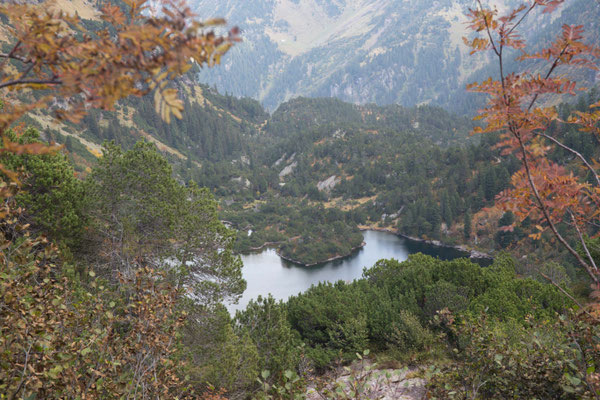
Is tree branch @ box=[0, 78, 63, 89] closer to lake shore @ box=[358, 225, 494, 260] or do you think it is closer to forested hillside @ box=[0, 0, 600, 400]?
forested hillside @ box=[0, 0, 600, 400]

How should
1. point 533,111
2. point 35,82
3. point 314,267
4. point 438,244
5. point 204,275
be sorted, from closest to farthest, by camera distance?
1. point 35,82
2. point 533,111
3. point 204,275
4. point 314,267
5. point 438,244

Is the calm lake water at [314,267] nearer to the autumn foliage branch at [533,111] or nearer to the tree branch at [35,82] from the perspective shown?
the autumn foliage branch at [533,111]

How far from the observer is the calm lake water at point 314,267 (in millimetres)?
46519

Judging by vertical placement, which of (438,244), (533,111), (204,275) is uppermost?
(438,244)

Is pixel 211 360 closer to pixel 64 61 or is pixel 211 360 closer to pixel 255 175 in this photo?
pixel 64 61

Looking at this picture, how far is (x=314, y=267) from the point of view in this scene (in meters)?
59.5

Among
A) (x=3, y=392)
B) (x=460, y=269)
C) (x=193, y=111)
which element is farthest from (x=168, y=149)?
(x=3, y=392)

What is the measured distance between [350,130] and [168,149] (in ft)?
192

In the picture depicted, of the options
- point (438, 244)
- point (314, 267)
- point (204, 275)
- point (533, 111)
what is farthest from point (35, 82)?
point (438, 244)

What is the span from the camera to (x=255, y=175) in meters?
109

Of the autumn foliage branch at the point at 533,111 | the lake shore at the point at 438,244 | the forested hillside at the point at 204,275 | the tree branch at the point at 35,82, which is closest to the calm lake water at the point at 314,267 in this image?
the lake shore at the point at 438,244

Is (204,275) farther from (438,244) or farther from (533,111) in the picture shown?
(438,244)

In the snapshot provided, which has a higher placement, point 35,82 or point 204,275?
point 204,275

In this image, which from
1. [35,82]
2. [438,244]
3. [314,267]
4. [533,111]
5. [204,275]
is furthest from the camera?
[438,244]
